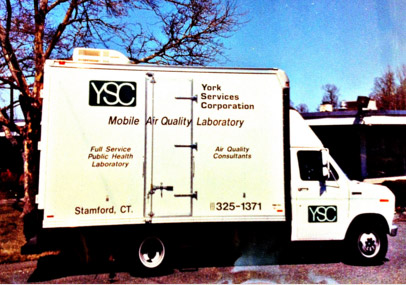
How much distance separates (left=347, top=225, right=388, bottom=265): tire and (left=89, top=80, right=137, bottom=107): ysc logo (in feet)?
14.4

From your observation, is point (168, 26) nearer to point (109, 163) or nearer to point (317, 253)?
point (109, 163)

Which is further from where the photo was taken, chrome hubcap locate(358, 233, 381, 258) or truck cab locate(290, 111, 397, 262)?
chrome hubcap locate(358, 233, 381, 258)

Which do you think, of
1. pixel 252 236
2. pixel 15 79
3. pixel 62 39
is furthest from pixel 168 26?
pixel 252 236

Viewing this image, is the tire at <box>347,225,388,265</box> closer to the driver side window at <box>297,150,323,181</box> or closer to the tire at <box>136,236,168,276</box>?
the driver side window at <box>297,150,323,181</box>

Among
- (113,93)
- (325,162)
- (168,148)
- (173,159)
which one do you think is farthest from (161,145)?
(325,162)

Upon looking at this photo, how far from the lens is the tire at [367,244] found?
6.09 meters

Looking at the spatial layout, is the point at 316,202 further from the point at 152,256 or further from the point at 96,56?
the point at 96,56

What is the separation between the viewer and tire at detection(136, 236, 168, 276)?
18.3 ft

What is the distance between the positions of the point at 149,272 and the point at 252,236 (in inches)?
69.9

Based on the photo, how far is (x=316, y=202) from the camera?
19.5 feet

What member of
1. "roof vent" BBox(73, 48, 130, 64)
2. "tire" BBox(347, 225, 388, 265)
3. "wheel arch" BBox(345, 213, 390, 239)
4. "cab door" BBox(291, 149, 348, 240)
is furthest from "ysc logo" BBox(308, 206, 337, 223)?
"roof vent" BBox(73, 48, 130, 64)

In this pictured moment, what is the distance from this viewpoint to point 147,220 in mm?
5324

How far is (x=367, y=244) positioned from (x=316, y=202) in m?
1.23

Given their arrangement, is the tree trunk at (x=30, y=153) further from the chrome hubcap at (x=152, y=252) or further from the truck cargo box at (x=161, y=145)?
the chrome hubcap at (x=152, y=252)
